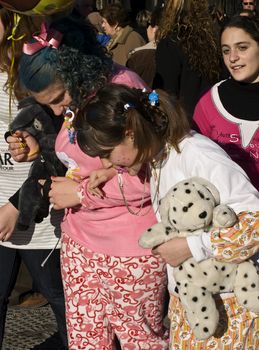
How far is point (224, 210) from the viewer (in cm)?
268

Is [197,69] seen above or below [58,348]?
above

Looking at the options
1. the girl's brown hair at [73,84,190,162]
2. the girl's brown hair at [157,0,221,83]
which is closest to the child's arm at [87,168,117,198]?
the girl's brown hair at [73,84,190,162]

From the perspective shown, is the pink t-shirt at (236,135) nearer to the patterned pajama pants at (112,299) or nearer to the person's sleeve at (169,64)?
the patterned pajama pants at (112,299)

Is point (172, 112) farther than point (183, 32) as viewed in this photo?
No

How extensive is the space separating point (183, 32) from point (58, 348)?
6.44 ft

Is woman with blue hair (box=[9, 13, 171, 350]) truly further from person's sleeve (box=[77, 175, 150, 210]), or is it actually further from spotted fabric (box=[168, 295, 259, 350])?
spotted fabric (box=[168, 295, 259, 350])

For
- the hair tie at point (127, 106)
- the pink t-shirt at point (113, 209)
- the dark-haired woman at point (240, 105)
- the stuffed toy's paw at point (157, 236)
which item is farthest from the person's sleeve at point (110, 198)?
the dark-haired woman at point (240, 105)

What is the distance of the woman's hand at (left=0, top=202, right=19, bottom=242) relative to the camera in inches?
A: 141

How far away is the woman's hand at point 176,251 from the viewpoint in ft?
9.12

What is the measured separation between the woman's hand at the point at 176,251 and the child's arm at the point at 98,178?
450 mm

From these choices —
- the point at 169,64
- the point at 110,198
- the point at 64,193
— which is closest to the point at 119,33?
the point at 169,64

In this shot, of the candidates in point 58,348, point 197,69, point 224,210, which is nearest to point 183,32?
point 197,69

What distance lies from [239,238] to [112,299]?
81 cm

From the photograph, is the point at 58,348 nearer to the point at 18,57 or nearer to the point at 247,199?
the point at 18,57
